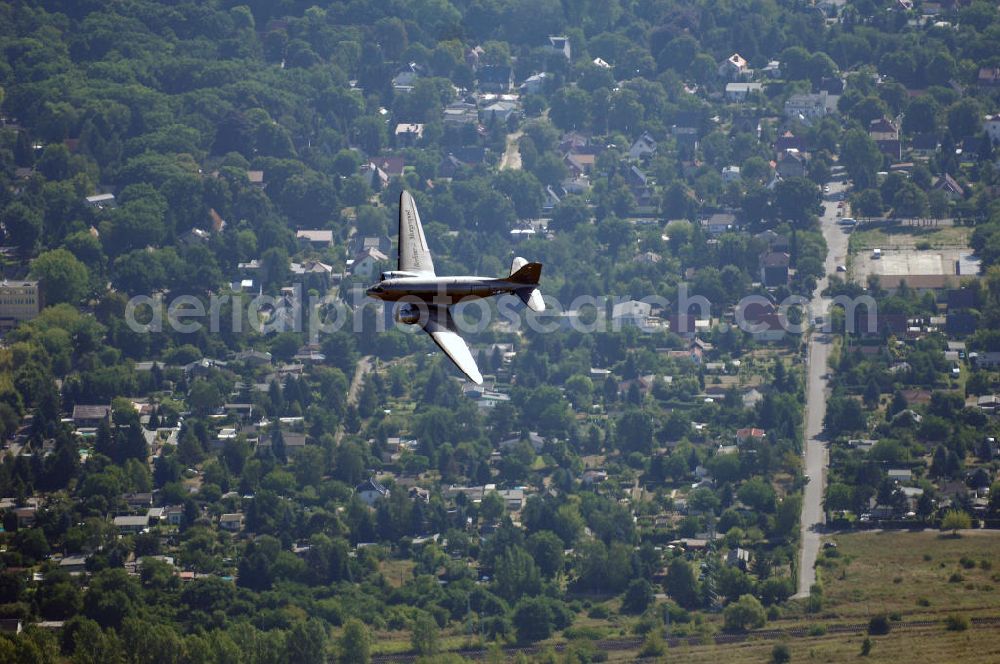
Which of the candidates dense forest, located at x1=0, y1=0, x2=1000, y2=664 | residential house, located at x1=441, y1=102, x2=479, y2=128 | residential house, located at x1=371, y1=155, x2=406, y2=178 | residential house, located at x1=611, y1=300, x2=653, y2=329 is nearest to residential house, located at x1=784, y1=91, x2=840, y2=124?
dense forest, located at x1=0, y1=0, x2=1000, y2=664

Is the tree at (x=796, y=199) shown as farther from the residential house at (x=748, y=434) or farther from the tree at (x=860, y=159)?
the residential house at (x=748, y=434)

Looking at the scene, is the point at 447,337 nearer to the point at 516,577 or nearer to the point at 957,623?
the point at 516,577

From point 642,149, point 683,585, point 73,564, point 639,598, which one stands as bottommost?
point 639,598

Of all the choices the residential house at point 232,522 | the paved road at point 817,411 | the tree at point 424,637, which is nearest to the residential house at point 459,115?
the paved road at point 817,411

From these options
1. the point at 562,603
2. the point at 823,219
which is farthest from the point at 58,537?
the point at 823,219

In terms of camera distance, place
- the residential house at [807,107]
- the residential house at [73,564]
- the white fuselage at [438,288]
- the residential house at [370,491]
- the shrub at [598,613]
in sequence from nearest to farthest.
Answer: the white fuselage at [438,288]
the shrub at [598,613]
the residential house at [73,564]
the residential house at [370,491]
the residential house at [807,107]

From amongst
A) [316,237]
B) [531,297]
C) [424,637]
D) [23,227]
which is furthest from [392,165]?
[531,297]
